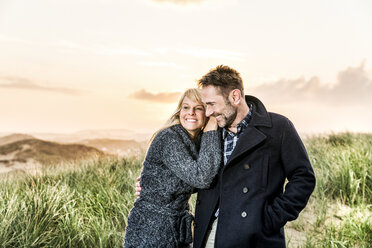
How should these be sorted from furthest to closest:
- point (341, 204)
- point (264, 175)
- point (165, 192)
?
1. point (341, 204)
2. point (165, 192)
3. point (264, 175)

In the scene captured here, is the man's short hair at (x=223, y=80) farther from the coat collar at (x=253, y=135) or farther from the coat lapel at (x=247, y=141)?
the coat lapel at (x=247, y=141)

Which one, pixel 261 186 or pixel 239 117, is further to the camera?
pixel 239 117

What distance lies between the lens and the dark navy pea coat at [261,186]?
119 inches

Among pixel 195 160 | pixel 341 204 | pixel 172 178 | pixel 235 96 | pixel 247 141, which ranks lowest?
pixel 341 204

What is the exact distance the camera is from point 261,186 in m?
3.07

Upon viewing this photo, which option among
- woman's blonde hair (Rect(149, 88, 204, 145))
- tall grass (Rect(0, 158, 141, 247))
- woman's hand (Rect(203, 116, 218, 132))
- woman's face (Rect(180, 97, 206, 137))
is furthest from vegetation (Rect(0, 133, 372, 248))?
woman's hand (Rect(203, 116, 218, 132))

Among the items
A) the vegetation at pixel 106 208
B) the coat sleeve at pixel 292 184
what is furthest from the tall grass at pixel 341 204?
the coat sleeve at pixel 292 184

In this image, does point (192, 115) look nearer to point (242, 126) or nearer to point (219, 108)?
point (219, 108)

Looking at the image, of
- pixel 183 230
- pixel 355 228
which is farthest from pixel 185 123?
pixel 355 228

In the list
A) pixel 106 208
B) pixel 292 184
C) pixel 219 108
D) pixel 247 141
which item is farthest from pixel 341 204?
pixel 219 108

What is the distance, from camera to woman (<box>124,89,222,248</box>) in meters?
3.08

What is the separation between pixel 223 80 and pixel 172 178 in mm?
834

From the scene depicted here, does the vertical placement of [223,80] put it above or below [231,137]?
above

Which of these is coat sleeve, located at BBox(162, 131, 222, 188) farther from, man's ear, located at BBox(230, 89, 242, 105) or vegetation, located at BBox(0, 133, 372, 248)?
vegetation, located at BBox(0, 133, 372, 248)
